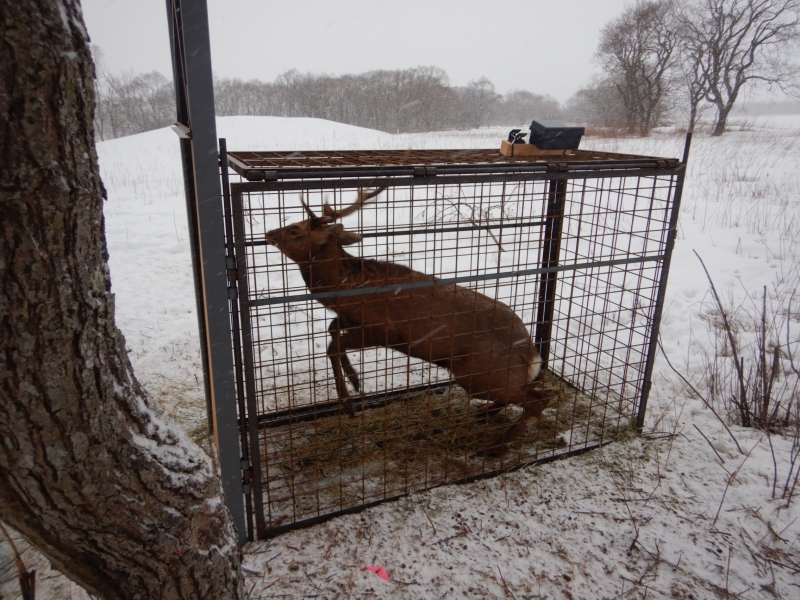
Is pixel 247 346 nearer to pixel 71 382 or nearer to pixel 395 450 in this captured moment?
pixel 71 382

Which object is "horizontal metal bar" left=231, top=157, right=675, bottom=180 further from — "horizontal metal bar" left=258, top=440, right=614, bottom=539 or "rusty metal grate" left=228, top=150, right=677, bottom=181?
"horizontal metal bar" left=258, top=440, right=614, bottom=539

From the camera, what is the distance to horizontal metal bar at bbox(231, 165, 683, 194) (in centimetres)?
203

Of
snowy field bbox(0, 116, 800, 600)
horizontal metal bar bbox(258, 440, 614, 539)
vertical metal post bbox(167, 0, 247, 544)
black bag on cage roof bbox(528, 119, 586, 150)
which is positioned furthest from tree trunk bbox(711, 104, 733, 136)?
vertical metal post bbox(167, 0, 247, 544)

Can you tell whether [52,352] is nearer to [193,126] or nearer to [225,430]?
[193,126]

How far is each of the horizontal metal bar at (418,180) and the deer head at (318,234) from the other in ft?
1.02

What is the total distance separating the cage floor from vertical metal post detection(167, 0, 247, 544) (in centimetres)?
30

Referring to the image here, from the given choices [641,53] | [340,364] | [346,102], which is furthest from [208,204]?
[641,53]

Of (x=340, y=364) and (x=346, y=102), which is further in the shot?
(x=346, y=102)

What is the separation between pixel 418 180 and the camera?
90.3 inches

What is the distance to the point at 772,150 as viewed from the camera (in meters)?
13.2

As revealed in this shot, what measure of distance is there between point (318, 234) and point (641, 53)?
20.6m

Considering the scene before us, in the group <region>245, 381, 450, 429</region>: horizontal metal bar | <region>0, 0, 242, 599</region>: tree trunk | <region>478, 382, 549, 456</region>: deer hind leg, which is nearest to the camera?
<region>0, 0, 242, 599</region>: tree trunk

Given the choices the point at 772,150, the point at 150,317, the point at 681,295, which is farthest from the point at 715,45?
the point at 150,317

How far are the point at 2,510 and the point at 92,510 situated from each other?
0.18 meters
